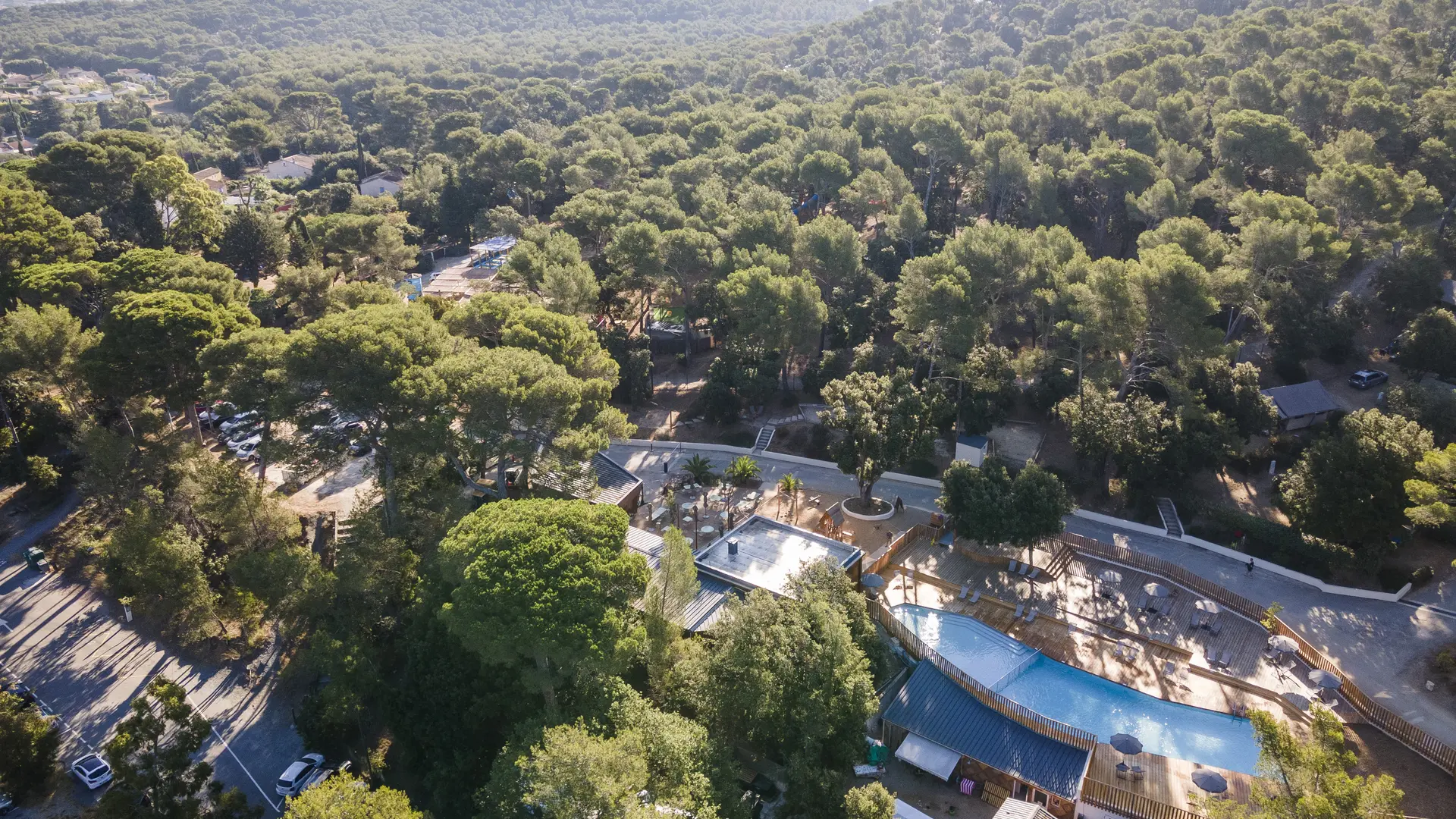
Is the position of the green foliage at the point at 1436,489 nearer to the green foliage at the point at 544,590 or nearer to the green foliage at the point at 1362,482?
the green foliage at the point at 1362,482

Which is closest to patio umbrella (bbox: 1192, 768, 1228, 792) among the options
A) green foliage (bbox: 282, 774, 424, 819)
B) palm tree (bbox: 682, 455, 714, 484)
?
green foliage (bbox: 282, 774, 424, 819)

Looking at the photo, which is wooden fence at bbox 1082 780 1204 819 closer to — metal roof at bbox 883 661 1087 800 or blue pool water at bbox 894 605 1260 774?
metal roof at bbox 883 661 1087 800

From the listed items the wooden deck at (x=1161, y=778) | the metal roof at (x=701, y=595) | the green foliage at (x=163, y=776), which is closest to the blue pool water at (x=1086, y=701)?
the wooden deck at (x=1161, y=778)

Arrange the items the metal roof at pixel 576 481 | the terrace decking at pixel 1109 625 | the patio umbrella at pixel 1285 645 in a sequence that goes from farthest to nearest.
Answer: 1. the metal roof at pixel 576 481
2. the patio umbrella at pixel 1285 645
3. the terrace decking at pixel 1109 625

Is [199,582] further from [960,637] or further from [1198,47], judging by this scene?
[1198,47]

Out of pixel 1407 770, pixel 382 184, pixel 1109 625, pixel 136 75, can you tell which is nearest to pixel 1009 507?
pixel 1109 625

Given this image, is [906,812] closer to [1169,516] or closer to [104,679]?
[1169,516]

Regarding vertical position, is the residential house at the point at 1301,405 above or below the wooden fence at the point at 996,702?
below
